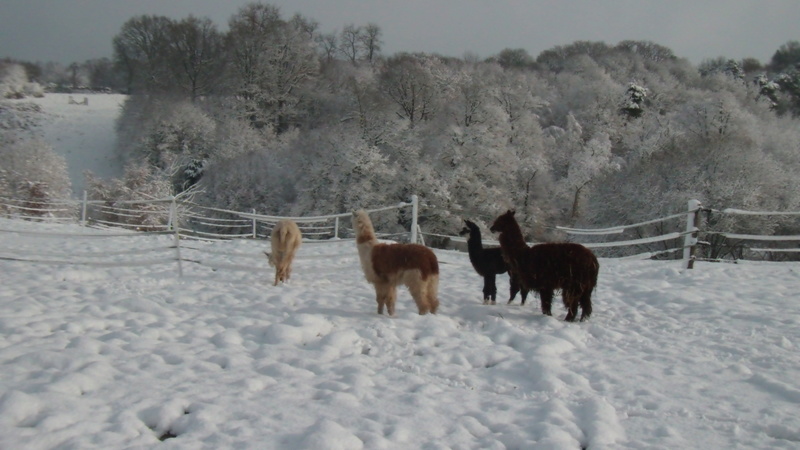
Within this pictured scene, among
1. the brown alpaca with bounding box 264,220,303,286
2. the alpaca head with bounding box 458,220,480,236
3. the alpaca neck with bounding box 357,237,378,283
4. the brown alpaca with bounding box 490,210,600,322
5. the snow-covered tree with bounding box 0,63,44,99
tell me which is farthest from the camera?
the snow-covered tree with bounding box 0,63,44,99

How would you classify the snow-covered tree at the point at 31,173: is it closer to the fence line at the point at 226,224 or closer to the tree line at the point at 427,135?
the fence line at the point at 226,224

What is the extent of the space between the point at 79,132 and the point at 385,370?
46.8 m

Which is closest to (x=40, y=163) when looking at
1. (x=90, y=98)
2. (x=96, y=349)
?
(x=96, y=349)

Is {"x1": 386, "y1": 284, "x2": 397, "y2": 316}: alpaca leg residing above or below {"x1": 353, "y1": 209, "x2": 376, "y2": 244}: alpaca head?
below

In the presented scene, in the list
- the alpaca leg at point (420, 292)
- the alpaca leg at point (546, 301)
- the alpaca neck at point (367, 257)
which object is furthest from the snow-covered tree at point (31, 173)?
the alpaca leg at point (546, 301)

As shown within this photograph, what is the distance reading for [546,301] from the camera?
5504 millimetres

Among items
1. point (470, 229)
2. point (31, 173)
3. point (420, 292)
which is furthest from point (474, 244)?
point (31, 173)

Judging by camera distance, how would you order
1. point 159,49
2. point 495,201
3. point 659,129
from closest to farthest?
point 495,201 < point 659,129 < point 159,49

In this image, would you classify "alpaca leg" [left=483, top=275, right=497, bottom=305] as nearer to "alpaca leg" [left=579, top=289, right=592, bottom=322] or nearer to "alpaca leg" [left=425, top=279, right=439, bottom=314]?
"alpaca leg" [left=425, top=279, right=439, bottom=314]

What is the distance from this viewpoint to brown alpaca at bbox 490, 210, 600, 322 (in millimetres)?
5262

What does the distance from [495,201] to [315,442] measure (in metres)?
27.1

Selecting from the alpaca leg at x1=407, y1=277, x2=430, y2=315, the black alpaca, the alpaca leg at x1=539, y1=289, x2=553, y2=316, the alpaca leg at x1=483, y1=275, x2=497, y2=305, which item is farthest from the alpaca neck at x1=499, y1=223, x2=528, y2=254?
the alpaca leg at x1=407, y1=277, x2=430, y2=315

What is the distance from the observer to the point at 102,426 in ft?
9.21

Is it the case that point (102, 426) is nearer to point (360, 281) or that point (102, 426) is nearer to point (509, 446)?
point (509, 446)
